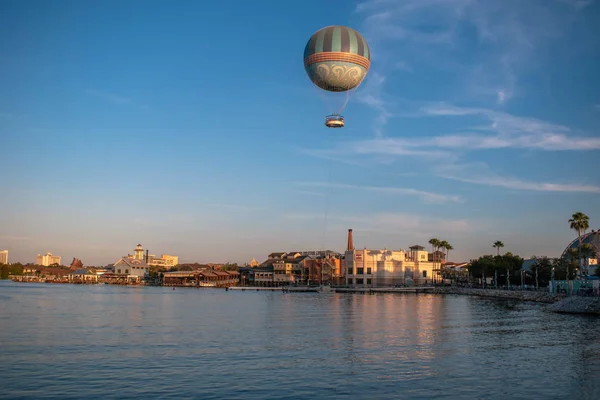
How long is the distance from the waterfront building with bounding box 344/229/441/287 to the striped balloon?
9662cm

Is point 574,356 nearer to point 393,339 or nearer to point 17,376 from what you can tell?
point 393,339

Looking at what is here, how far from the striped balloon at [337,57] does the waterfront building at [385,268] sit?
96.6 meters

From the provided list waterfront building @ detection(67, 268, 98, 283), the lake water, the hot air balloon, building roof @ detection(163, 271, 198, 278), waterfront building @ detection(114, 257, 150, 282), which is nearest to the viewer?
the lake water

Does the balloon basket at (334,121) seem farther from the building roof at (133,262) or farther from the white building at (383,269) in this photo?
the building roof at (133,262)

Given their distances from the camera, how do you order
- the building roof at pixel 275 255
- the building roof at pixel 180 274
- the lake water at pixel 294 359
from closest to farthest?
1. the lake water at pixel 294 359
2. the building roof at pixel 180 274
3. the building roof at pixel 275 255

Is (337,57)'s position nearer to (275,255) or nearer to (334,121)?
(334,121)

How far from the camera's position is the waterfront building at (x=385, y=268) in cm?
13475

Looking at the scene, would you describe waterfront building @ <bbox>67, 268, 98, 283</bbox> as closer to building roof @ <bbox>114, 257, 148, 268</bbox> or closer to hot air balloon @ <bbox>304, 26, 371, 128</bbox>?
building roof @ <bbox>114, 257, 148, 268</bbox>

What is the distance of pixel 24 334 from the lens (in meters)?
36.2

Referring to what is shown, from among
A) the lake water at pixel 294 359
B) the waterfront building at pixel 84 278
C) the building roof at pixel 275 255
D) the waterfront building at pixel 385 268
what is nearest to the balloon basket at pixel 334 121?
the lake water at pixel 294 359

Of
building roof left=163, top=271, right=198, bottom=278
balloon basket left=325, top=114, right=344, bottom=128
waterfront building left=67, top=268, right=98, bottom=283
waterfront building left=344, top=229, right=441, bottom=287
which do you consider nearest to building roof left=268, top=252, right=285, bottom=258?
building roof left=163, top=271, right=198, bottom=278

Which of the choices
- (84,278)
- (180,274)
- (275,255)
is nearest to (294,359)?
(275,255)

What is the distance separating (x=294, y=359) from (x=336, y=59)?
21.8m

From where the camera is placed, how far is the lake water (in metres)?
21.1
